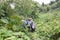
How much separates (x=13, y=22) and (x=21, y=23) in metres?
0.57

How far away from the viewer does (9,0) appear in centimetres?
1598

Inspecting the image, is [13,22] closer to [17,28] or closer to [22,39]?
[17,28]

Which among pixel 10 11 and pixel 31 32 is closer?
pixel 31 32

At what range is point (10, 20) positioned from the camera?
12828mm

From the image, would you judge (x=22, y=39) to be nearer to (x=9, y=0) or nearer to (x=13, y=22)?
(x=13, y=22)

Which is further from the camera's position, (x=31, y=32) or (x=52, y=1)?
(x=52, y=1)

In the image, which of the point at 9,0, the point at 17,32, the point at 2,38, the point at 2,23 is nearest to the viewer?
the point at 2,38

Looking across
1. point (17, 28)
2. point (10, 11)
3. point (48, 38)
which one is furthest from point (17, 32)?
point (10, 11)

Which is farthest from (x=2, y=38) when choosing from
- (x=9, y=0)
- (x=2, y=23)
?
(x=9, y=0)

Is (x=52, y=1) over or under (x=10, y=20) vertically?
over

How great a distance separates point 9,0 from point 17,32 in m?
5.13

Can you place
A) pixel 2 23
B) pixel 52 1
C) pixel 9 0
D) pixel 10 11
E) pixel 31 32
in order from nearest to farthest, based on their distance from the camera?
pixel 2 23 → pixel 31 32 → pixel 10 11 → pixel 9 0 → pixel 52 1

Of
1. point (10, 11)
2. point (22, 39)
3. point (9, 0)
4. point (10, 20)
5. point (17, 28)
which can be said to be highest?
point (9, 0)

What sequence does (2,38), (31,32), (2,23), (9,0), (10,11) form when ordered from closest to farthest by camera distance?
(2,38), (2,23), (31,32), (10,11), (9,0)
